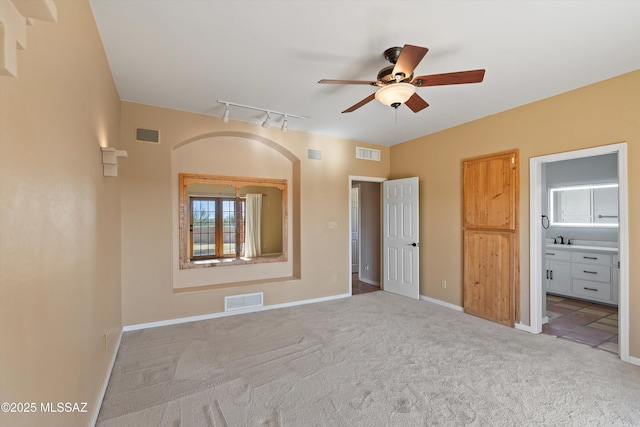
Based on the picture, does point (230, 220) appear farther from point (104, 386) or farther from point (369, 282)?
point (369, 282)

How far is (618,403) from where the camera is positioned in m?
2.25

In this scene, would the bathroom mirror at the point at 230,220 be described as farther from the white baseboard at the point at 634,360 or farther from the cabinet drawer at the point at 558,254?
the cabinet drawer at the point at 558,254

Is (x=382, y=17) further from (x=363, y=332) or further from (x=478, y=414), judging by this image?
(x=363, y=332)

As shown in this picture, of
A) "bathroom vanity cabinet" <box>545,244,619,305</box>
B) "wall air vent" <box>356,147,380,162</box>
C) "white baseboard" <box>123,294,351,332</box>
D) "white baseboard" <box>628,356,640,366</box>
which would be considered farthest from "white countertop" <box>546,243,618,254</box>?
"white baseboard" <box>123,294,351,332</box>

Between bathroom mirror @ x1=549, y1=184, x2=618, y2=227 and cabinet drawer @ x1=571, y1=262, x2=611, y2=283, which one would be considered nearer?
cabinet drawer @ x1=571, y1=262, x2=611, y2=283

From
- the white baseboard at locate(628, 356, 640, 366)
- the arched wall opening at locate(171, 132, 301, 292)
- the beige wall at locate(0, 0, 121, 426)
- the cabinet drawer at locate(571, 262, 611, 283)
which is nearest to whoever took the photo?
the beige wall at locate(0, 0, 121, 426)

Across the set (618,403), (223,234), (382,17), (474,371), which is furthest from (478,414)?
(223,234)

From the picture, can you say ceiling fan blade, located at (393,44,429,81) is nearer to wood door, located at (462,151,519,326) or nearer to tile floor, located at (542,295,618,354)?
wood door, located at (462,151,519,326)

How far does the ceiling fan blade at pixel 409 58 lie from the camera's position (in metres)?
1.92

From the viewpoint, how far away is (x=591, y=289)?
4.80 meters

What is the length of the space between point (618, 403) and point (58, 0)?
4.40m

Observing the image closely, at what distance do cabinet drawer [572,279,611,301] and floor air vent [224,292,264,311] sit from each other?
208 inches

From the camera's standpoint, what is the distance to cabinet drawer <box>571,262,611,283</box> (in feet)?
15.2

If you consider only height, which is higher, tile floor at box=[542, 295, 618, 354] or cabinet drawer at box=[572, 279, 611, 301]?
→ cabinet drawer at box=[572, 279, 611, 301]
